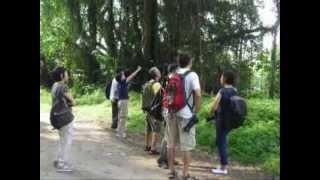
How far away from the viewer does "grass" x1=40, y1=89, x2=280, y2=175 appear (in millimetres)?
8755

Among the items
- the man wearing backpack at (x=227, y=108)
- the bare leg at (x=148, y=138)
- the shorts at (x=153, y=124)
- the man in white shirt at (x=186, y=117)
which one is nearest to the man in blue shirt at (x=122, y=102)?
the bare leg at (x=148, y=138)

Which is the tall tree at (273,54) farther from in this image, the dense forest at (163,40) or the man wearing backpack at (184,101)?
the man wearing backpack at (184,101)

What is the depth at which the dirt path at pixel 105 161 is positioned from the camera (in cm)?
755

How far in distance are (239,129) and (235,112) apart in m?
2.33

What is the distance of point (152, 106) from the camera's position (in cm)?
816

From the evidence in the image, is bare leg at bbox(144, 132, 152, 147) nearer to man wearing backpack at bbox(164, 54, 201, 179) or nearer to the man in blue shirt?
the man in blue shirt

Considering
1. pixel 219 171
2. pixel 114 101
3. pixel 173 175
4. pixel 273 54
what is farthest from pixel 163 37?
pixel 173 175

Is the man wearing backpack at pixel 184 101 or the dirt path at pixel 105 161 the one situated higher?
the man wearing backpack at pixel 184 101

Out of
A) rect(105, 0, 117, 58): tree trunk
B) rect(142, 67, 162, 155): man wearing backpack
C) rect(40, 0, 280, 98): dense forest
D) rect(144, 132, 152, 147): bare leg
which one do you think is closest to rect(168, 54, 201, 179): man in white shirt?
rect(142, 67, 162, 155): man wearing backpack

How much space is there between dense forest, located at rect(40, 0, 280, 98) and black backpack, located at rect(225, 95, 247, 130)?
4.41 m

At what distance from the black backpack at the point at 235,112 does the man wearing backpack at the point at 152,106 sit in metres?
1.04
